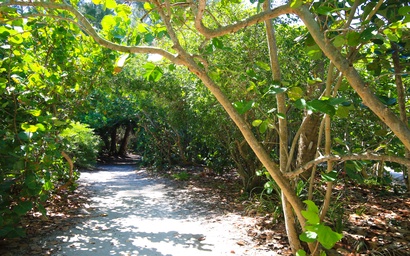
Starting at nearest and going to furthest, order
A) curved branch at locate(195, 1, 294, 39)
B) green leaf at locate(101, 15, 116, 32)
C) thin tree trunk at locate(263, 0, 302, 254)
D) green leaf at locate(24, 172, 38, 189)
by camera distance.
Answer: curved branch at locate(195, 1, 294, 39) < green leaf at locate(101, 15, 116, 32) < thin tree trunk at locate(263, 0, 302, 254) < green leaf at locate(24, 172, 38, 189)

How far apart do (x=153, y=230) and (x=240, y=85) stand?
8.80 ft

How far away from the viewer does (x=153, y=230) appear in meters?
5.07

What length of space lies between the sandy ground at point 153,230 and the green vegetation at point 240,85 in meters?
0.81

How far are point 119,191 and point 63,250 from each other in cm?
485

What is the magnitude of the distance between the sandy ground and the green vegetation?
32.0 inches

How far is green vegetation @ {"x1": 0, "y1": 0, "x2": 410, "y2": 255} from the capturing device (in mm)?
2320

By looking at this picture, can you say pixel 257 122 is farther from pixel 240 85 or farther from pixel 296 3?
pixel 240 85

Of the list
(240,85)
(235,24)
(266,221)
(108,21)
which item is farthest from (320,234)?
(266,221)

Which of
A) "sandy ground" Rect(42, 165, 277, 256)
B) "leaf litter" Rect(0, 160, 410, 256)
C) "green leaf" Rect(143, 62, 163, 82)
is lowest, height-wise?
"sandy ground" Rect(42, 165, 277, 256)

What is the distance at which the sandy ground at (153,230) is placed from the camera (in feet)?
13.6

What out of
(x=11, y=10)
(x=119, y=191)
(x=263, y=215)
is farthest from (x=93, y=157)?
(x=11, y=10)

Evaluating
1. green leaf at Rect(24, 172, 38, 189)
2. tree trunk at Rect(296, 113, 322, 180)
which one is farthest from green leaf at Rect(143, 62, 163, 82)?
tree trunk at Rect(296, 113, 322, 180)

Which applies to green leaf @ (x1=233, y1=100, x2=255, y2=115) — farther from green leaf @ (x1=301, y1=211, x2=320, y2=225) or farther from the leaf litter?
the leaf litter

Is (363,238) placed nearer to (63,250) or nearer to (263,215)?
(263,215)
